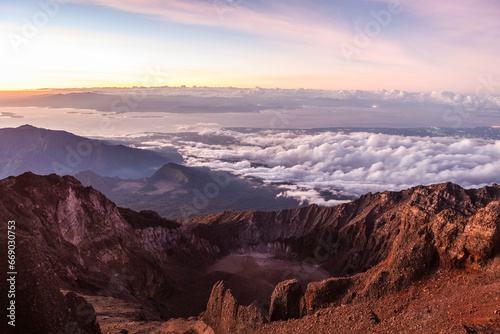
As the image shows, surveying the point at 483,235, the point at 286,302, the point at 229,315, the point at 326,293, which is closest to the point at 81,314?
the point at 229,315

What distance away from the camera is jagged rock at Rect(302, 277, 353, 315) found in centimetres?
2750

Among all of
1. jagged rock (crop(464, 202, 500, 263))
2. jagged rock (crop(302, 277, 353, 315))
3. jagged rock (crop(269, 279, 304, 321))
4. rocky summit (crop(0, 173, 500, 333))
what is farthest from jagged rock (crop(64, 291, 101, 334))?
jagged rock (crop(464, 202, 500, 263))

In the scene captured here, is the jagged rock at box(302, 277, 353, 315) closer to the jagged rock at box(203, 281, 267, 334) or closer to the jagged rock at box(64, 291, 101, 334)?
the jagged rock at box(203, 281, 267, 334)

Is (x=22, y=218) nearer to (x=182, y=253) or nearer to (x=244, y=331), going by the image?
(x=244, y=331)

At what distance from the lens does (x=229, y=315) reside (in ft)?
114

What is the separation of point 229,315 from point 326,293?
39.7 feet

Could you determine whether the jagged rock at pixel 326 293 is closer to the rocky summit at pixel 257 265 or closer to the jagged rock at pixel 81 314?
the rocky summit at pixel 257 265

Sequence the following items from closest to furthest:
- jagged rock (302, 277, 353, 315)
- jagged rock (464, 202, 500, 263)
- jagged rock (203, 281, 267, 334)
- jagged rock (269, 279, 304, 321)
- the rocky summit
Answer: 1. the rocky summit
2. jagged rock (464, 202, 500, 263)
3. jagged rock (302, 277, 353, 315)
4. jagged rock (269, 279, 304, 321)
5. jagged rock (203, 281, 267, 334)

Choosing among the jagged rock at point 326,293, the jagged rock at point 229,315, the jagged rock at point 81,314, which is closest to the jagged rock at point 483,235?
the jagged rock at point 326,293

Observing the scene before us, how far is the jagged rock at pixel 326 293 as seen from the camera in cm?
2750

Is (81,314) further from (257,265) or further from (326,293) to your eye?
(257,265)

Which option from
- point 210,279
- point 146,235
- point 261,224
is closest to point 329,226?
point 261,224

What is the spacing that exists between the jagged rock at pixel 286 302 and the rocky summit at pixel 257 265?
0.38ft

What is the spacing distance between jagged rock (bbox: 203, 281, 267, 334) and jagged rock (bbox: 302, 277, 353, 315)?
16.3 ft
